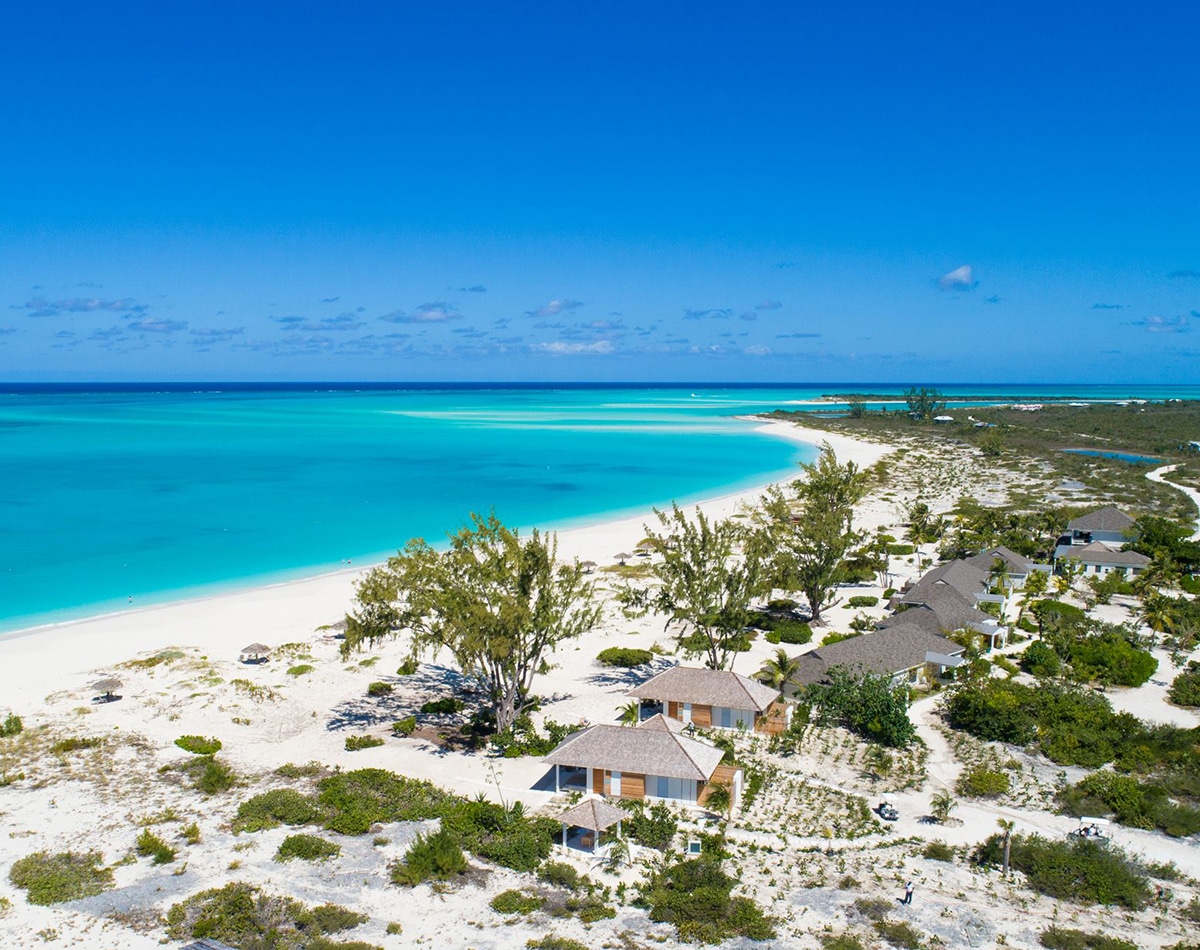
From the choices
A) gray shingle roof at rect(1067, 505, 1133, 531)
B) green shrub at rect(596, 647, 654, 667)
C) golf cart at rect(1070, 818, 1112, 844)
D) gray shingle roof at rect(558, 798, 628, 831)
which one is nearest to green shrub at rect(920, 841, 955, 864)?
golf cart at rect(1070, 818, 1112, 844)

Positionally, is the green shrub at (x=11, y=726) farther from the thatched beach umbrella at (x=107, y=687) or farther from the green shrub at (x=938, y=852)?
the green shrub at (x=938, y=852)

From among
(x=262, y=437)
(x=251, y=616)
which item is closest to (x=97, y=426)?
(x=262, y=437)

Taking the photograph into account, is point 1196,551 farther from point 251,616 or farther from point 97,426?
point 97,426

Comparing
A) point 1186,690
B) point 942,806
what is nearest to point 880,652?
point 942,806

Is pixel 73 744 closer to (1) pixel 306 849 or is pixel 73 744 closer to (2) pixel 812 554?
(1) pixel 306 849

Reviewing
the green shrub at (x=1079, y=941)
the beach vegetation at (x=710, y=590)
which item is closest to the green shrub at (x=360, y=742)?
the beach vegetation at (x=710, y=590)

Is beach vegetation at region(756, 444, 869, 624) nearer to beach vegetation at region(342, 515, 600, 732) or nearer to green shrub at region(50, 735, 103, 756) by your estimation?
beach vegetation at region(342, 515, 600, 732)
